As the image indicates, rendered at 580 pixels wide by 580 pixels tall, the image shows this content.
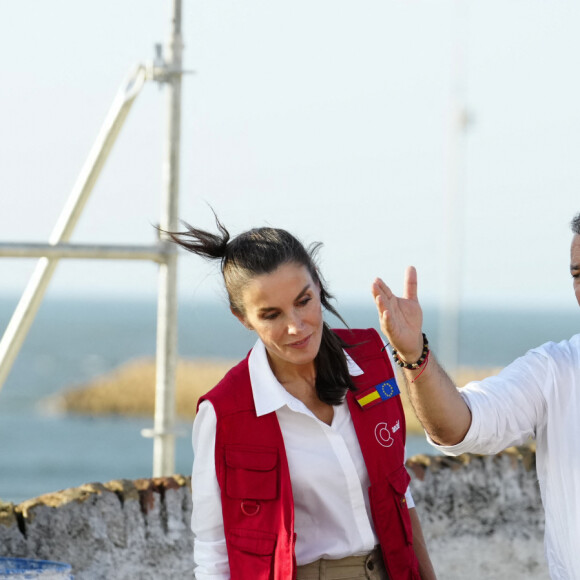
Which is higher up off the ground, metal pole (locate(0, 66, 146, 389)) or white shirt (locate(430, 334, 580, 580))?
metal pole (locate(0, 66, 146, 389))

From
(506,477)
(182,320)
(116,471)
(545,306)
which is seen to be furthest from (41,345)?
(545,306)

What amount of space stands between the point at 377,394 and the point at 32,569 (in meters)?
1.00

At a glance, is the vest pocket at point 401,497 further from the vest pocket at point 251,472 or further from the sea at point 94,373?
the sea at point 94,373

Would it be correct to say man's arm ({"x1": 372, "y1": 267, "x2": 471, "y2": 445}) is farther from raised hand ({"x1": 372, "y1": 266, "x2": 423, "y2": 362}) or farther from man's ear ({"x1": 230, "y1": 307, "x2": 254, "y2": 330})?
man's ear ({"x1": 230, "y1": 307, "x2": 254, "y2": 330})

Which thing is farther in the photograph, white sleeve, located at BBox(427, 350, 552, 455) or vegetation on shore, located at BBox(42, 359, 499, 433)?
vegetation on shore, located at BBox(42, 359, 499, 433)

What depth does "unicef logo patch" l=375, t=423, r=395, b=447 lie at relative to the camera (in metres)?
2.56

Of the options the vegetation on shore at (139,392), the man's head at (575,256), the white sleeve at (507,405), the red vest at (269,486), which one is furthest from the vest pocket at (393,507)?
the vegetation on shore at (139,392)

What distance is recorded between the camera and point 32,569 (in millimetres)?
2957

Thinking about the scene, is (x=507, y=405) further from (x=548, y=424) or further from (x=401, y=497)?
(x=401, y=497)

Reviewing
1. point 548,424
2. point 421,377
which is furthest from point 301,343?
point 548,424

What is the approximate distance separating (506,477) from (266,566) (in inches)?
64.4

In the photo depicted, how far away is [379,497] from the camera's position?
2512mm

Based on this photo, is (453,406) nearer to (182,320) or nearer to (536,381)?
(536,381)

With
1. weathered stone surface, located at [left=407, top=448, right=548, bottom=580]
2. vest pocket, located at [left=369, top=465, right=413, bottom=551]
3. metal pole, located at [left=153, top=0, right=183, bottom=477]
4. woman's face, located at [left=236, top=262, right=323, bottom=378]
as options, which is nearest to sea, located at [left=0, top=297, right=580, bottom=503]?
metal pole, located at [left=153, top=0, right=183, bottom=477]
